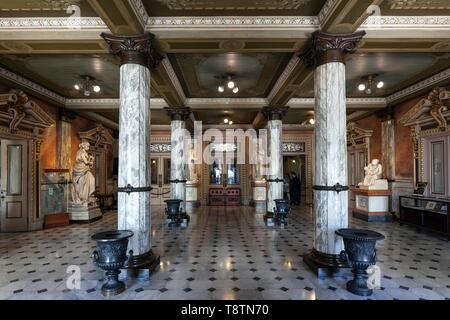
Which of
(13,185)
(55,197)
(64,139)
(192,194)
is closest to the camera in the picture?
(13,185)

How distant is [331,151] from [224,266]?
2645 mm

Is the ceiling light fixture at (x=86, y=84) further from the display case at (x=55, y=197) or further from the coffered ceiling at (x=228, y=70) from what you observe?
the display case at (x=55, y=197)

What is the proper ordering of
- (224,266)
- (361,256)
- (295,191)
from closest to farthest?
(361,256)
(224,266)
(295,191)

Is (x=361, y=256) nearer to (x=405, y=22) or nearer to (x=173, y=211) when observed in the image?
(x=405, y=22)

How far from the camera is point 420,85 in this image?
7.40 m

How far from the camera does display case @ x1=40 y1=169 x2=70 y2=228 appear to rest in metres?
8.19

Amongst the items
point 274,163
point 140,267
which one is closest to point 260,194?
point 274,163

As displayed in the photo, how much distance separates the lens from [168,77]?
6121 mm

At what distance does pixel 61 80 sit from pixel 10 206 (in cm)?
387

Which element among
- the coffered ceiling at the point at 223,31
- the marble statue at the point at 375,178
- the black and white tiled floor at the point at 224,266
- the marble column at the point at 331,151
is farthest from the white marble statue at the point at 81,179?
the marble statue at the point at 375,178

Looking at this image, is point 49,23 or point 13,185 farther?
point 13,185

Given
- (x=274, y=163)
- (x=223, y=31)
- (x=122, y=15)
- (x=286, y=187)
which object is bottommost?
(x=286, y=187)

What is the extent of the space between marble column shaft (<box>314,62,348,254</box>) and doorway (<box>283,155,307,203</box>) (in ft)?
33.2

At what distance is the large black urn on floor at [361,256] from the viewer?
350 centimetres
